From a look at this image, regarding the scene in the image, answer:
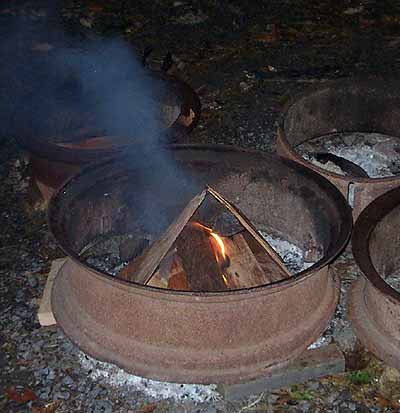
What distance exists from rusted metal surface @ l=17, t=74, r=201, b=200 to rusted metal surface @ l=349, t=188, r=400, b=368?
118cm

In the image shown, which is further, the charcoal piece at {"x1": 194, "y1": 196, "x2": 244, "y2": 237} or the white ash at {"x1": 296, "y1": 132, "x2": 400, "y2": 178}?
the white ash at {"x1": 296, "y1": 132, "x2": 400, "y2": 178}

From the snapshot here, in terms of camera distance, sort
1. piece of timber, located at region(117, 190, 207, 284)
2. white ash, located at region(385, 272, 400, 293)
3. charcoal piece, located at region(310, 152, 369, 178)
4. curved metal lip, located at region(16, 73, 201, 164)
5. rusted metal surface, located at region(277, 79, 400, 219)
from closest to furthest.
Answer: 1. piece of timber, located at region(117, 190, 207, 284)
2. curved metal lip, located at region(16, 73, 201, 164)
3. white ash, located at region(385, 272, 400, 293)
4. charcoal piece, located at region(310, 152, 369, 178)
5. rusted metal surface, located at region(277, 79, 400, 219)

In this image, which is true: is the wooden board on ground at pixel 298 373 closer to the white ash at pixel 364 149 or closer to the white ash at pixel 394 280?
the white ash at pixel 394 280

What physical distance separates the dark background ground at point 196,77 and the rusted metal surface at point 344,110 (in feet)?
1.05

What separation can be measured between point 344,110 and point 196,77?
1442 millimetres

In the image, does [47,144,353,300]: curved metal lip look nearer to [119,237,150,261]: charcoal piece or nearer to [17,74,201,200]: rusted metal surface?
[17,74,201,200]: rusted metal surface

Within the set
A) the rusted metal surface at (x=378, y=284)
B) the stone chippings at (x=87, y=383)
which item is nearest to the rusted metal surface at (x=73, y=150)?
the stone chippings at (x=87, y=383)

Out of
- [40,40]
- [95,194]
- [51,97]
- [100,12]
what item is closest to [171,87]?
[51,97]

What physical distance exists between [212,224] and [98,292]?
806 mm

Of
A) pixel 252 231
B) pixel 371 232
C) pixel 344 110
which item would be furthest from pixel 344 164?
pixel 252 231

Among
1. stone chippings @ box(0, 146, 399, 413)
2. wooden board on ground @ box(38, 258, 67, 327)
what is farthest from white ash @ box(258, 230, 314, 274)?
wooden board on ground @ box(38, 258, 67, 327)

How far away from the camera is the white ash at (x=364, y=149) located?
5.24 m

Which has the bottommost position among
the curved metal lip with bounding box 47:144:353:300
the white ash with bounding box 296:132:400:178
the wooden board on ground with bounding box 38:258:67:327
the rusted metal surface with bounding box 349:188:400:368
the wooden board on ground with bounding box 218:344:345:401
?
the white ash with bounding box 296:132:400:178

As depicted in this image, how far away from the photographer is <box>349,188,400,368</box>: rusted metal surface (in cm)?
357
